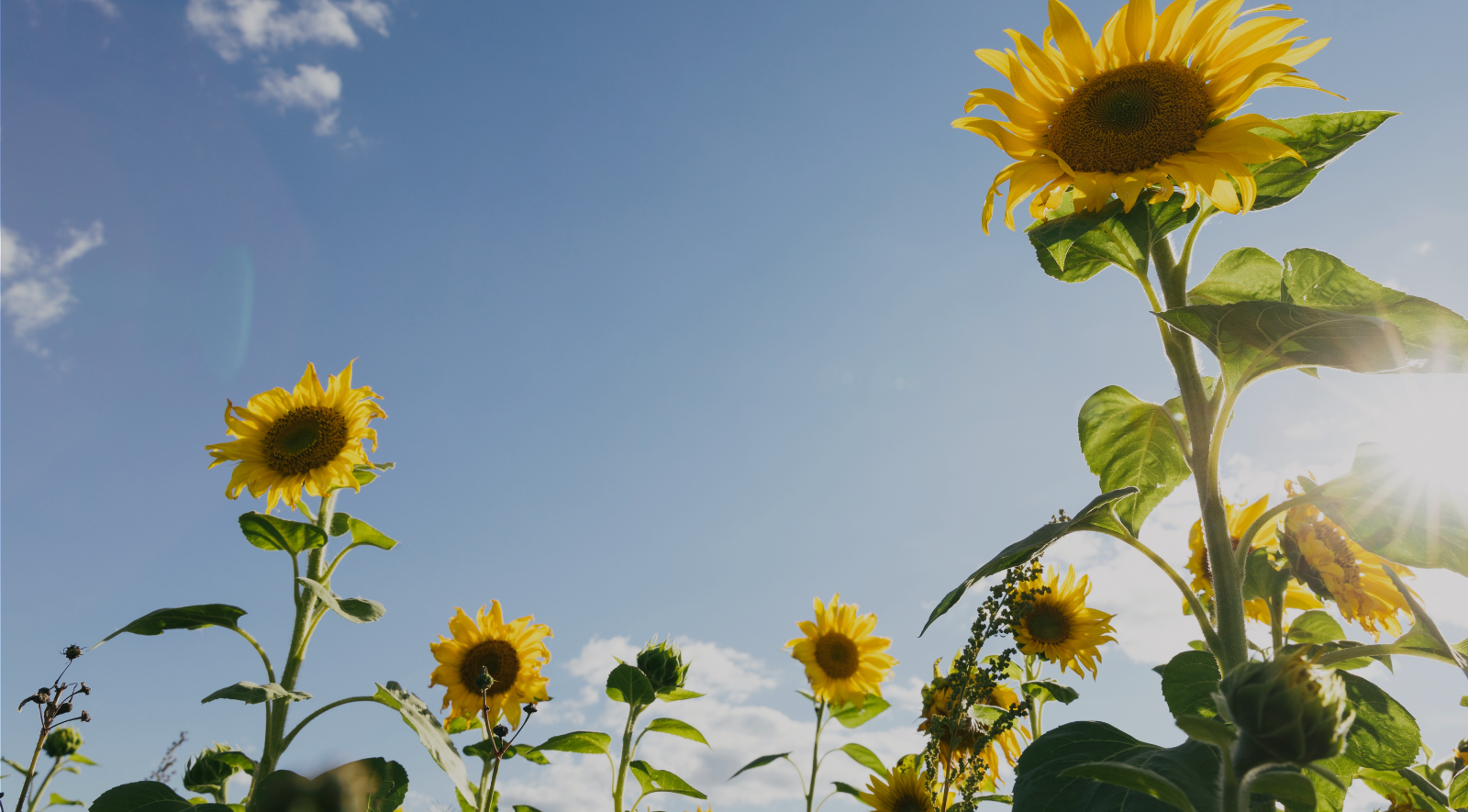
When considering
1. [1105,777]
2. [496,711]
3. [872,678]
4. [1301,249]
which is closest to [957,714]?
[1105,777]

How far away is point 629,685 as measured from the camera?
2.72 m

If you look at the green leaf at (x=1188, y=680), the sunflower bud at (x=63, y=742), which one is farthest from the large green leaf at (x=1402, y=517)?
the sunflower bud at (x=63, y=742)

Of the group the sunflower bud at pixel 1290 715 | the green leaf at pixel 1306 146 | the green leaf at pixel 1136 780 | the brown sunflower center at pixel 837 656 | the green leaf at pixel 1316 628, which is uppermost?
the green leaf at pixel 1306 146

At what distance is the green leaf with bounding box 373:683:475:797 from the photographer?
70.2 inches

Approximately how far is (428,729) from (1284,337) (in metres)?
1.98

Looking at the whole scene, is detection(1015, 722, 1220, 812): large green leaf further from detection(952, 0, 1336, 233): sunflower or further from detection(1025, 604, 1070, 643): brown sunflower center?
detection(1025, 604, 1070, 643): brown sunflower center

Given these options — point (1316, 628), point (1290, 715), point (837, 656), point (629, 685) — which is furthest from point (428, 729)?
point (837, 656)

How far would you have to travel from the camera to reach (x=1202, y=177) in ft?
5.23

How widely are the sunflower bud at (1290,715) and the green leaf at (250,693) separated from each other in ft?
6.49

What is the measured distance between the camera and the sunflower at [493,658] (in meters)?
3.45

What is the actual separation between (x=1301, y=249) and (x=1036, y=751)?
1172 mm

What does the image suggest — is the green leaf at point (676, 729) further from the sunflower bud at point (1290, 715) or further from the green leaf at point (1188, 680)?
the sunflower bud at point (1290, 715)

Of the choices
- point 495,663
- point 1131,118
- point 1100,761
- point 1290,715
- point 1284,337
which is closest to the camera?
point 1290,715

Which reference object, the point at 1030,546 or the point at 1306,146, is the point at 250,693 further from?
the point at 1306,146
